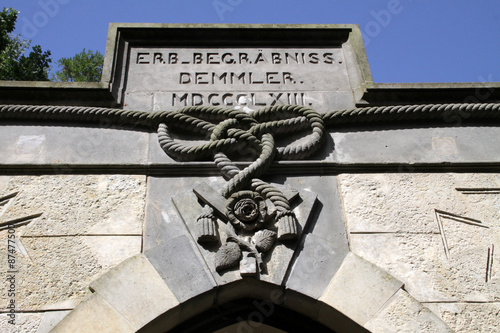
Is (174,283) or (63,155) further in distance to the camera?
(63,155)

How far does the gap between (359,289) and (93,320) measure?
1.76 m

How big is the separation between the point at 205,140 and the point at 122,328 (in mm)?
1694

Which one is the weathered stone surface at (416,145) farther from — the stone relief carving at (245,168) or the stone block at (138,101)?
the stone block at (138,101)

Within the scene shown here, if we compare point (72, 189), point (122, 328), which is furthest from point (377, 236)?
point (72, 189)

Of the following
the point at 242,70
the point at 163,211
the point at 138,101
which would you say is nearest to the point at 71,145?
the point at 138,101

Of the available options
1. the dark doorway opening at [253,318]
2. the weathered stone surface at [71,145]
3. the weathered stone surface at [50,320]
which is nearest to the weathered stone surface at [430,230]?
the dark doorway opening at [253,318]

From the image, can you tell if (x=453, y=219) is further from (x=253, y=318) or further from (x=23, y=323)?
(x=23, y=323)

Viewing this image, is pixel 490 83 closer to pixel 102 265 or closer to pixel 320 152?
pixel 320 152

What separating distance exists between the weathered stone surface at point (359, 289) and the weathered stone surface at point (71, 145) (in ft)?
5.97

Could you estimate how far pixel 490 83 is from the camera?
15.0 ft

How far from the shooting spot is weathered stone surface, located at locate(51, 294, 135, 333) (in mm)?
3123

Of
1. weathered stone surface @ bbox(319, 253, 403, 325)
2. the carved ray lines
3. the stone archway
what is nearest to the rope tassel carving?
the stone archway

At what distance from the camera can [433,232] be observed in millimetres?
3688

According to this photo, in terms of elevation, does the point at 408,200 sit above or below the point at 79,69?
below
